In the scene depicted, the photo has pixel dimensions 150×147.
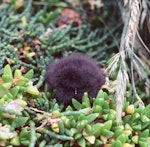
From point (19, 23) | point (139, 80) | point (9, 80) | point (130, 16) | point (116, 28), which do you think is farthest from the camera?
point (116, 28)

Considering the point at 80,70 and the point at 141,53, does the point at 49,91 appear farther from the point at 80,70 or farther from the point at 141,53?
the point at 141,53

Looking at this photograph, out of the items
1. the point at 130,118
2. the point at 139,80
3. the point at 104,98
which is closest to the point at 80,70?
the point at 104,98

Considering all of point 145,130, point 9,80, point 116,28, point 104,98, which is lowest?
point 145,130

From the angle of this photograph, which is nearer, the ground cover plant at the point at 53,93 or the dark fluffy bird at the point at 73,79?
the ground cover plant at the point at 53,93

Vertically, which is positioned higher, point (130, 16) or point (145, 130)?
point (130, 16)

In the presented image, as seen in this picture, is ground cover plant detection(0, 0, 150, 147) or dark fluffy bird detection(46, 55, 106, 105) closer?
ground cover plant detection(0, 0, 150, 147)
